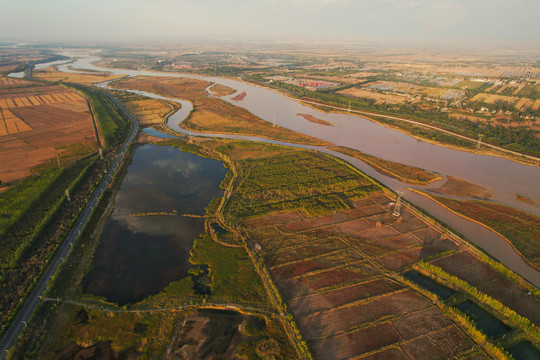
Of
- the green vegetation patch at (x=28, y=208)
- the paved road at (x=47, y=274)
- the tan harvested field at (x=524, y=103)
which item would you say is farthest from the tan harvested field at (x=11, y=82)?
the tan harvested field at (x=524, y=103)

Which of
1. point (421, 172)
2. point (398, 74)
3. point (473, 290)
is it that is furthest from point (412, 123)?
point (398, 74)

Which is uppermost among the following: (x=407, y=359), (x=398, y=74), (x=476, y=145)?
(x=398, y=74)

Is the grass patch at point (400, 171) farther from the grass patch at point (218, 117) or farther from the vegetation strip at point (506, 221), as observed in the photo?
the grass patch at point (218, 117)

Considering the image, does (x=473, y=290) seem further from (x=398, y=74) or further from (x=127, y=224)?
(x=398, y=74)

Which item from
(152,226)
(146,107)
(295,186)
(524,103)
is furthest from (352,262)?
(524,103)

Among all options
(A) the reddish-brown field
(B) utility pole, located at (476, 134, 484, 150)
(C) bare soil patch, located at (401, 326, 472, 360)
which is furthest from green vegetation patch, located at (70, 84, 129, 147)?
(B) utility pole, located at (476, 134, 484, 150)

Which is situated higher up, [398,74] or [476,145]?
[398,74]
